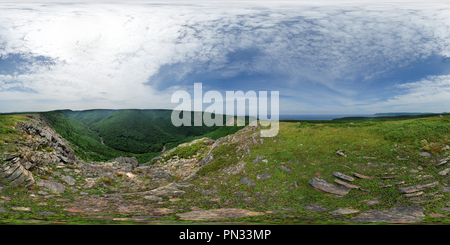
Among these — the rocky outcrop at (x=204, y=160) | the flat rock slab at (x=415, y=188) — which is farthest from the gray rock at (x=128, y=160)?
the flat rock slab at (x=415, y=188)

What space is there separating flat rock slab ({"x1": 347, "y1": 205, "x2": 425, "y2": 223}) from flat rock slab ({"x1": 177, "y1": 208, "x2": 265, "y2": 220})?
2.88 m

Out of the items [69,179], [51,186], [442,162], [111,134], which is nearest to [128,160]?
[111,134]

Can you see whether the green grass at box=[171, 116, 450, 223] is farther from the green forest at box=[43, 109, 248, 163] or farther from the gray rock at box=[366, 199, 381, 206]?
the green forest at box=[43, 109, 248, 163]

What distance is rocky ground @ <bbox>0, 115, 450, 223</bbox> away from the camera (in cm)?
477

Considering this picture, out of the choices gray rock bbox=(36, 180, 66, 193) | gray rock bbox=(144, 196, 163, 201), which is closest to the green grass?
gray rock bbox=(144, 196, 163, 201)

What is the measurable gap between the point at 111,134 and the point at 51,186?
22.5ft

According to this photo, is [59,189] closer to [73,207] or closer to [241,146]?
[73,207]

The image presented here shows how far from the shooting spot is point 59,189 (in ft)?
22.8

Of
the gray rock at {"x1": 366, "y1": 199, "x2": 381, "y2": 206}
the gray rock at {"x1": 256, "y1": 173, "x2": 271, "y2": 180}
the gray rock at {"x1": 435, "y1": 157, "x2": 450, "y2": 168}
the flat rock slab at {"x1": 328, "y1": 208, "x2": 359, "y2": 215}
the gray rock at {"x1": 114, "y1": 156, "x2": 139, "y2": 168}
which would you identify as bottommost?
the gray rock at {"x1": 114, "y1": 156, "x2": 139, "y2": 168}

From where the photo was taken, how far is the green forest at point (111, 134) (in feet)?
35.5

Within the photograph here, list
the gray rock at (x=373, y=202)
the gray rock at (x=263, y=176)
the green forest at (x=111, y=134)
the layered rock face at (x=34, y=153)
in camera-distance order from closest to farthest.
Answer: the gray rock at (x=373, y=202) → the layered rock face at (x=34, y=153) → the gray rock at (x=263, y=176) → the green forest at (x=111, y=134)

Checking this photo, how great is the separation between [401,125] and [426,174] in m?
2.64

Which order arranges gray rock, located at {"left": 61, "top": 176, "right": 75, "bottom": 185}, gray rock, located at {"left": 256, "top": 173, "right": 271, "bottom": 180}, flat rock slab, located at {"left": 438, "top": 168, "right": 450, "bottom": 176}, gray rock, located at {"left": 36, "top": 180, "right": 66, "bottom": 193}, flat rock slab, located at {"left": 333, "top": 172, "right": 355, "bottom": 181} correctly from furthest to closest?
gray rock, located at {"left": 61, "top": 176, "right": 75, "bottom": 185} < gray rock, located at {"left": 256, "top": 173, "right": 271, "bottom": 180} < gray rock, located at {"left": 36, "top": 180, "right": 66, "bottom": 193} < flat rock slab, located at {"left": 333, "top": 172, "right": 355, "bottom": 181} < flat rock slab, located at {"left": 438, "top": 168, "right": 450, "bottom": 176}

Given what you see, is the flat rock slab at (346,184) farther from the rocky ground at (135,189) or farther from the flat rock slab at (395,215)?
the flat rock slab at (395,215)
